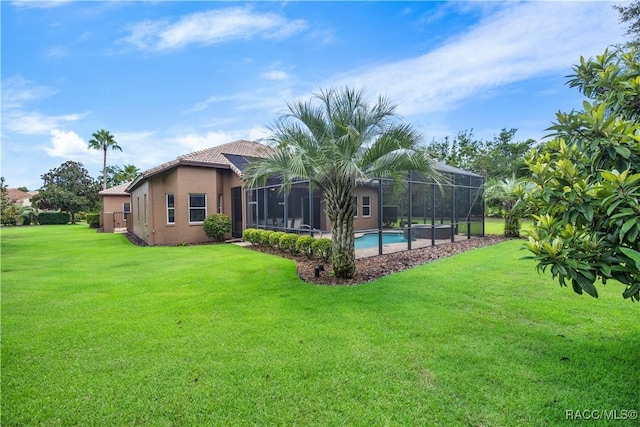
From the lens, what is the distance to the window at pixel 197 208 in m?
14.2

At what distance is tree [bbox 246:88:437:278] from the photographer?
645 centimetres

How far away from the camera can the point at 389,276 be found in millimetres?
7371

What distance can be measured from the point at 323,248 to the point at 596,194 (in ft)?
22.8

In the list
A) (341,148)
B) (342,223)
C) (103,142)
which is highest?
(103,142)

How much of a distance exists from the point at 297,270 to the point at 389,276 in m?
2.39

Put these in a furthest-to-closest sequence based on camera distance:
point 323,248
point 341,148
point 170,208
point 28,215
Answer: point 28,215 < point 170,208 < point 323,248 < point 341,148

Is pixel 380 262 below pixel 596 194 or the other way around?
below

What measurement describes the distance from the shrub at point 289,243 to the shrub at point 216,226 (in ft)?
15.3

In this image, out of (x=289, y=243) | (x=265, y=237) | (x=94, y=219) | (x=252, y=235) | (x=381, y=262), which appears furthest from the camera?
(x=94, y=219)

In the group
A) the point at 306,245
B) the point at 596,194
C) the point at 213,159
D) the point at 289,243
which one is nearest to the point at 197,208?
the point at 213,159

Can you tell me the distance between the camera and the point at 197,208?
1441 cm

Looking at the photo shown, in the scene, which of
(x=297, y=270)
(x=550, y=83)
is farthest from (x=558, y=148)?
(x=550, y=83)

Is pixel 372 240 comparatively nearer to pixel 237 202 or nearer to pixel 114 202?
pixel 237 202

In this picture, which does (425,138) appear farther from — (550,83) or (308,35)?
(550,83)
